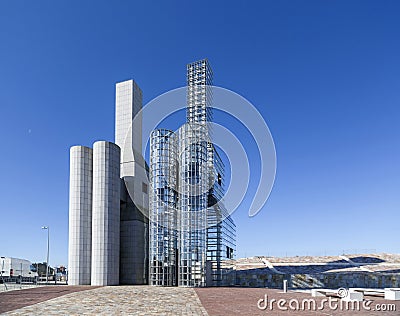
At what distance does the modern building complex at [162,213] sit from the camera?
3919 centimetres

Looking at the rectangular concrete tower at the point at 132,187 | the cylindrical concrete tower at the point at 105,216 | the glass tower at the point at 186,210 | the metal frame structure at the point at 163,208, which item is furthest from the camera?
the rectangular concrete tower at the point at 132,187

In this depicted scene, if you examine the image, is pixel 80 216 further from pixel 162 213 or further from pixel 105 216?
pixel 162 213

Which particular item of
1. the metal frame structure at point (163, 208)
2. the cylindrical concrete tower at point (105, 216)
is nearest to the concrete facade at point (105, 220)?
the cylindrical concrete tower at point (105, 216)

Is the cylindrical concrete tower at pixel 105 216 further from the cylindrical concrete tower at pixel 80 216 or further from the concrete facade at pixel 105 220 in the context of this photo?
the cylindrical concrete tower at pixel 80 216

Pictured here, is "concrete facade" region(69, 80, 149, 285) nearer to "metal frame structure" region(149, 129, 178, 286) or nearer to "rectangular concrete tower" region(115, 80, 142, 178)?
"rectangular concrete tower" region(115, 80, 142, 178)

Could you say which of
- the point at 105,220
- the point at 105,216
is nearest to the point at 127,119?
the point at 105,216

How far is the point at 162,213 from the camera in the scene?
41188 millimetres

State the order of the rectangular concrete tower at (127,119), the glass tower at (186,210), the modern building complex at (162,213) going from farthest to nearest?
1. the rectangular concrete tower at (127,119)
2. the modern building complex at (162,213)
3. the glass tower at (186,210)

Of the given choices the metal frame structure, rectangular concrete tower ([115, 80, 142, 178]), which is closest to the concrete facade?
rectangular concrete tower ([115, 80, 142, 178])

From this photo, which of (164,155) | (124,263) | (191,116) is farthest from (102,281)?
(191,116)

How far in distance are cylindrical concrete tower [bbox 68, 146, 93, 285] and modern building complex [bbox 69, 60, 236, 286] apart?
0.10 m

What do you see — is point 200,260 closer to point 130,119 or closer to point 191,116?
point 191,116

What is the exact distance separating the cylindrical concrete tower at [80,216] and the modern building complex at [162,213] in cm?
10

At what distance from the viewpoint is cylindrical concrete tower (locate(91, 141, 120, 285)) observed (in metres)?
41.3
